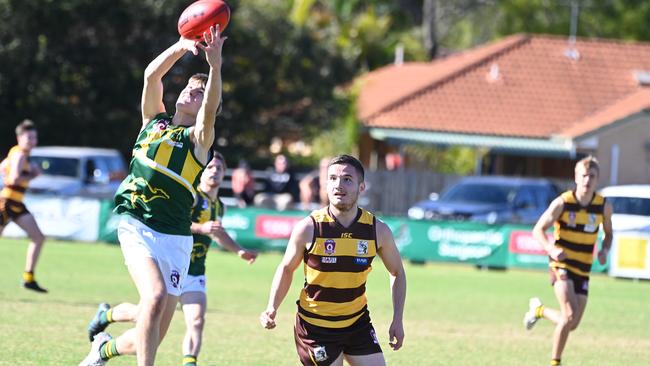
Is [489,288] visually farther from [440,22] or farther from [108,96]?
[440,22]

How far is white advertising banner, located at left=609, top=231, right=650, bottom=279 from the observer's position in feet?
74.7

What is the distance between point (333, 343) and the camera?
25.3 ft

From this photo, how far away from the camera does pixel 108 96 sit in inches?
1441

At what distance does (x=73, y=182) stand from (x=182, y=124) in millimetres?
21138

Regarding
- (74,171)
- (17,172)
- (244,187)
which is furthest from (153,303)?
(244,187)

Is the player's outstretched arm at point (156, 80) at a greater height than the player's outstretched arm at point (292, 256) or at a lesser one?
greater

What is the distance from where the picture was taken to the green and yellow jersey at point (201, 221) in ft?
34.2

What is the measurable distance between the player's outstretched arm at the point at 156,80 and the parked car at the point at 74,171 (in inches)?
797

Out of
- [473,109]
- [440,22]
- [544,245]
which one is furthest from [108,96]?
[440,22]

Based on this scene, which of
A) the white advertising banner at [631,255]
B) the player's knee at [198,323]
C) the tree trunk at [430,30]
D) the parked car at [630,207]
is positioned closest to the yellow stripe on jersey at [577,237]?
the player's knee at [198,323]

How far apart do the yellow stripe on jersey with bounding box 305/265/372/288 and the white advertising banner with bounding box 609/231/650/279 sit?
15962mm

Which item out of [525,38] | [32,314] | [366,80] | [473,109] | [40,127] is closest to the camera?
[32,314]

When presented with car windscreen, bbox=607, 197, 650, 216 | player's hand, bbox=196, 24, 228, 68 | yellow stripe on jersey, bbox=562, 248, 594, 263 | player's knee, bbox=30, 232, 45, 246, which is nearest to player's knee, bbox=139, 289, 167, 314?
player's hand, bbox=196, 24, 228, 68

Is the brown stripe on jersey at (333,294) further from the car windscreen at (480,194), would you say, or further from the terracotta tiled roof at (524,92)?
the terracotta tiled roof at (524,92)
